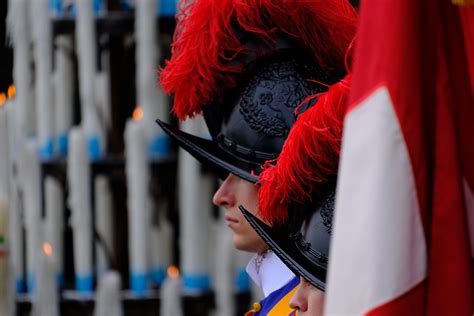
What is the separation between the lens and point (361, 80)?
1298 mm

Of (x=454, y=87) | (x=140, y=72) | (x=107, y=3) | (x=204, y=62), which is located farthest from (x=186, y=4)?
(x=107, y=3)

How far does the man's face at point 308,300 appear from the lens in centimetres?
187

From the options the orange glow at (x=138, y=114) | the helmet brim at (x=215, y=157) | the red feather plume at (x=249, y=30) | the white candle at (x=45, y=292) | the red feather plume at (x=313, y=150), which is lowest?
the white candle at (x=45, y=292)

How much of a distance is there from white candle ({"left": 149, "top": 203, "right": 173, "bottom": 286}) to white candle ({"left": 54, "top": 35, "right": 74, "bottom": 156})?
567mm

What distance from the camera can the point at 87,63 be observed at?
4.98m

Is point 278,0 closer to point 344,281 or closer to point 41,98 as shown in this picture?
point 344,281

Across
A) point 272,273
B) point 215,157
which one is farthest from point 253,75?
point 272,273

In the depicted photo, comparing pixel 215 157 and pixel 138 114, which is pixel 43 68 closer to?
pixel 138 114

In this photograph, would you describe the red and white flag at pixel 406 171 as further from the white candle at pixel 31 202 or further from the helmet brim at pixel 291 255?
the white candle at pixel 31 202

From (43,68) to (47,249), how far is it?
33.4 inches

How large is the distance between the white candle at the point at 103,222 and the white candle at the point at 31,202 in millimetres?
273

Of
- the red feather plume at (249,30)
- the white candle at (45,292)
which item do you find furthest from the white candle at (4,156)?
the red feather plume at (249,30)

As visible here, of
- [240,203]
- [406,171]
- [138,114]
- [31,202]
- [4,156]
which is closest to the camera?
[406,171]

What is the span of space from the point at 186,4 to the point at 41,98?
2538 millimetres
